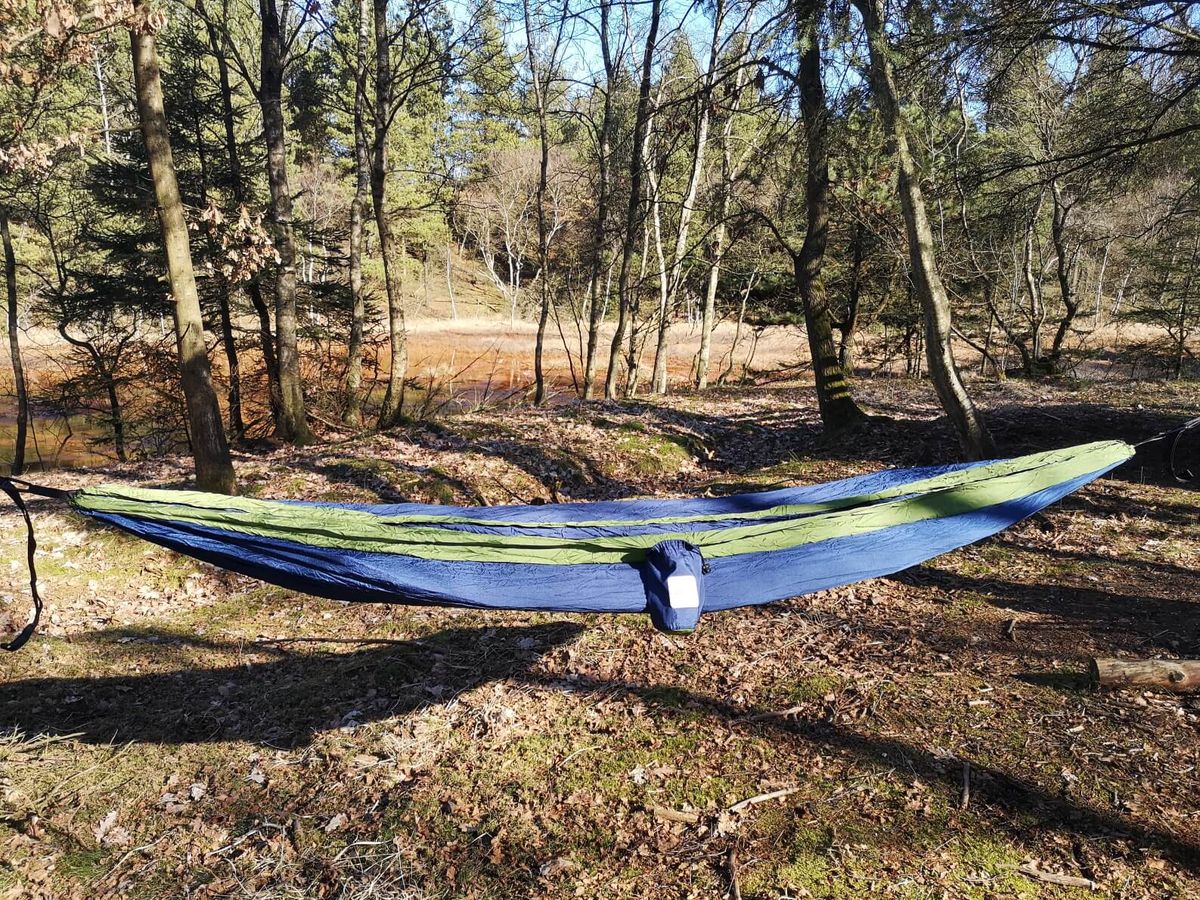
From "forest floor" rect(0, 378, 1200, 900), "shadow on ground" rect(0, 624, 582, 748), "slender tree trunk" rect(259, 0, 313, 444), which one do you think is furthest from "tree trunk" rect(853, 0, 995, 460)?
"slender tree trunk" rect(259, 0, 313, 444)

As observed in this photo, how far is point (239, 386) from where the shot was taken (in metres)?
11.3

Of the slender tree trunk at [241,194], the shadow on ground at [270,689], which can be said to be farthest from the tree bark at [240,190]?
the shadow on ground at [270,689]

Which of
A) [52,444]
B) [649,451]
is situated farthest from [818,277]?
[52,444]

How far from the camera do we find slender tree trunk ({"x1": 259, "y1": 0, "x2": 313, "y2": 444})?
823 centimetres

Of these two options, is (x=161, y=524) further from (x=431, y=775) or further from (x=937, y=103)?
(x=937, y=103)

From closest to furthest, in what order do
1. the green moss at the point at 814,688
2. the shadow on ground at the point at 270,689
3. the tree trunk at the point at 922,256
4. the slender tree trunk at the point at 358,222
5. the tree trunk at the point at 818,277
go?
the green moss at the point at 814,688 → the shadow on ground at the point at 270,689 → the tree trunk at the point at 922,256 → the tree trunk at the point at 818,277 → the slender tree trunk at the point at 358,222

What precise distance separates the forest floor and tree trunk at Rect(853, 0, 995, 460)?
903 millimetres

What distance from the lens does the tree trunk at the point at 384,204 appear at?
9.30 metres

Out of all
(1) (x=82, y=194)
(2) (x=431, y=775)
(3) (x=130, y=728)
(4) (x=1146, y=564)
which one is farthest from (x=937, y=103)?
(1) (x=82, y=194)

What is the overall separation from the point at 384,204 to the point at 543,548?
28.6ft

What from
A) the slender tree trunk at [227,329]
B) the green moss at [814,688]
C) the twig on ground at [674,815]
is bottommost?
the twig on ground at [674,815]

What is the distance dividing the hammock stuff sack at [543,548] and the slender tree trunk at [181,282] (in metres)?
3.18

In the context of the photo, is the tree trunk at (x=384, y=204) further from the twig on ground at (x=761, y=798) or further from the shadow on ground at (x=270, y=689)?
the twig on ground at (x=761, y=798)

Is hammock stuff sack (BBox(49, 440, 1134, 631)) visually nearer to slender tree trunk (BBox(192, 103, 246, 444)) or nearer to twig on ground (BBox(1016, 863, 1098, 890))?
twig on ground (BBox(1016, 863, 1098, 890))
